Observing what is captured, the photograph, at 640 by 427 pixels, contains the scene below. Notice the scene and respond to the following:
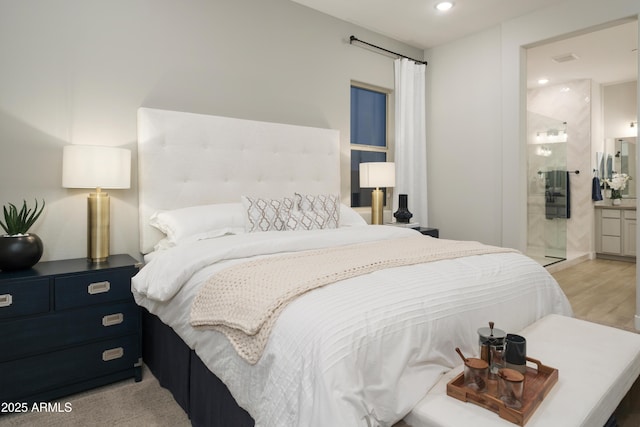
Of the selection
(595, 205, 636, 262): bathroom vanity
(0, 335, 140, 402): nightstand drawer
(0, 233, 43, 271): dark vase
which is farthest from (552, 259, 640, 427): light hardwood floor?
(0, 233, 43, 271): dark vase

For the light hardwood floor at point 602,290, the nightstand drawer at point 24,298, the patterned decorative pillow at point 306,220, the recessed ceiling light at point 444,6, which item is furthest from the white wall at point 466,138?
the nightstand drawer at point 24,298

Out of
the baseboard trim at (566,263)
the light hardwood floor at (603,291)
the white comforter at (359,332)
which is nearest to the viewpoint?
the white comforter at (359,332)

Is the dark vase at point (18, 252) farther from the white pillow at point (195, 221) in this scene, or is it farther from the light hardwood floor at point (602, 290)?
the light hardwood floor at point (602, 290)

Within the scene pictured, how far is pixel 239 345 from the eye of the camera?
4.28ft

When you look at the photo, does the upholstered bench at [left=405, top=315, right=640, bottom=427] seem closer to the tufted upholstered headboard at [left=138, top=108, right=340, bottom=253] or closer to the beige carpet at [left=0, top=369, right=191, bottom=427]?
the beige carpet at [left=0, top=369, right=191, bottom=427]

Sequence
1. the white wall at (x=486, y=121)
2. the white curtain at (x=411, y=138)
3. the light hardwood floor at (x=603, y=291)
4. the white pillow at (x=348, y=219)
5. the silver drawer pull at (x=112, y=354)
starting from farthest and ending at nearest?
the white curtain at (x=411, y=138) → the white wall at (x=486, y=121) → the light hardwood floor at (x=603, y=291) → the white pillow at (x=348, y=219) → the silver drawer pull at (x=112, y=354)

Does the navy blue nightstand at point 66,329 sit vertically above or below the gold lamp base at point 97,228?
below

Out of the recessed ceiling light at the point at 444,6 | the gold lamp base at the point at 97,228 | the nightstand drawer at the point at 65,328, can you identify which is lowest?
the nightstand drawer at the point at 65,328

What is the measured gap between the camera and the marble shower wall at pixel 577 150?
5734 mm

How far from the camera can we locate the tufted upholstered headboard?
8.60 ft

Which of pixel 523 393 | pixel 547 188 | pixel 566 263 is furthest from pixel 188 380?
pixel 547 188

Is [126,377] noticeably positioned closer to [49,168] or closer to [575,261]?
[49,168]

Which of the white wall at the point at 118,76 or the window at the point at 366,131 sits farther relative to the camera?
the window at the point at 366,131

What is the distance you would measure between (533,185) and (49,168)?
211 inches
